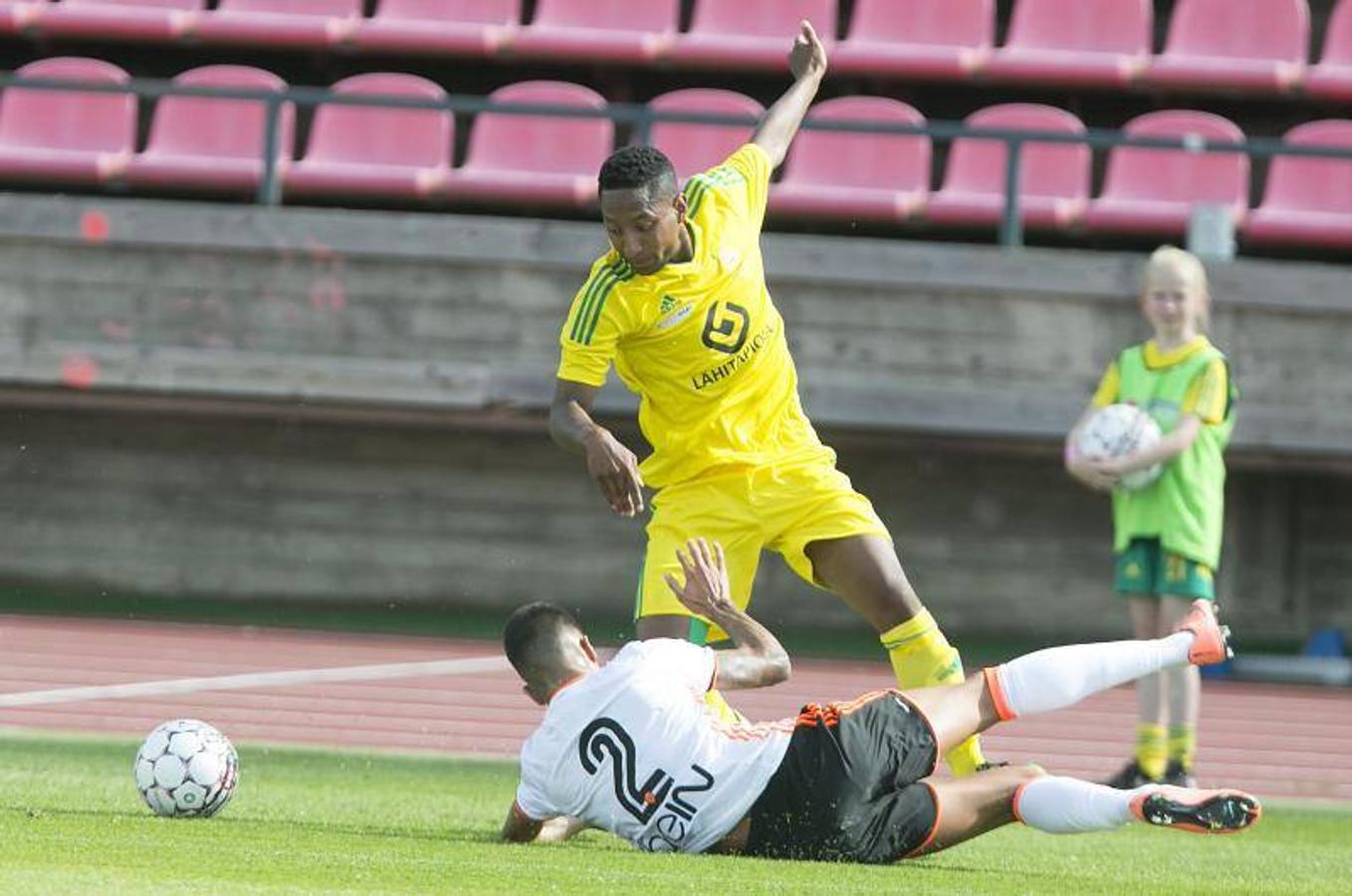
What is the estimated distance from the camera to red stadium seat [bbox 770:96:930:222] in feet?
51.3

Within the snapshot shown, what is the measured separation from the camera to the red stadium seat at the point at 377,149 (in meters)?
15.8

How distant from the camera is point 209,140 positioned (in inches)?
643

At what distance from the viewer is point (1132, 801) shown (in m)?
5.95

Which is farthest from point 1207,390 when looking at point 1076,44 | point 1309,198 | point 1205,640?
point 1076,44

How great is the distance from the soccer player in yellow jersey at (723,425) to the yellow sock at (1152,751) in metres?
1.98

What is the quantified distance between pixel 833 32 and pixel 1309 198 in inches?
154

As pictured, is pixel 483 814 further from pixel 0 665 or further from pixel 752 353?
pixel 0 665

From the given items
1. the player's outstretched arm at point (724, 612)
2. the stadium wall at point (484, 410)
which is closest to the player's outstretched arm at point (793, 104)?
the player's outstretched arm at point (724, 612)

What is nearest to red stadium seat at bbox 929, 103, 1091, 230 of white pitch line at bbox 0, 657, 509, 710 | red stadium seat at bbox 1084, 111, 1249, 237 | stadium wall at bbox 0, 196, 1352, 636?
red stadium seat at bbox 1084, 111, 1249, 237

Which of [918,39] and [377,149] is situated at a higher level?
[918,39]

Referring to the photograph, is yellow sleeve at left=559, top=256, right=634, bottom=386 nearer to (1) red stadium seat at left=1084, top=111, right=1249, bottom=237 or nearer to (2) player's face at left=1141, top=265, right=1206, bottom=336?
(2) player's face at left=1141, top=265, right=1206, bottom=336

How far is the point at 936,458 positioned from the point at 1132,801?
944cm

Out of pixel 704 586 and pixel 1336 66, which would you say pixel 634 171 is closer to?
pixel 704 586

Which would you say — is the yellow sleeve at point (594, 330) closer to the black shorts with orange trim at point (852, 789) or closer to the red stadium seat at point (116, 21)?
the black shorts with orange trim at point (852, 789)
